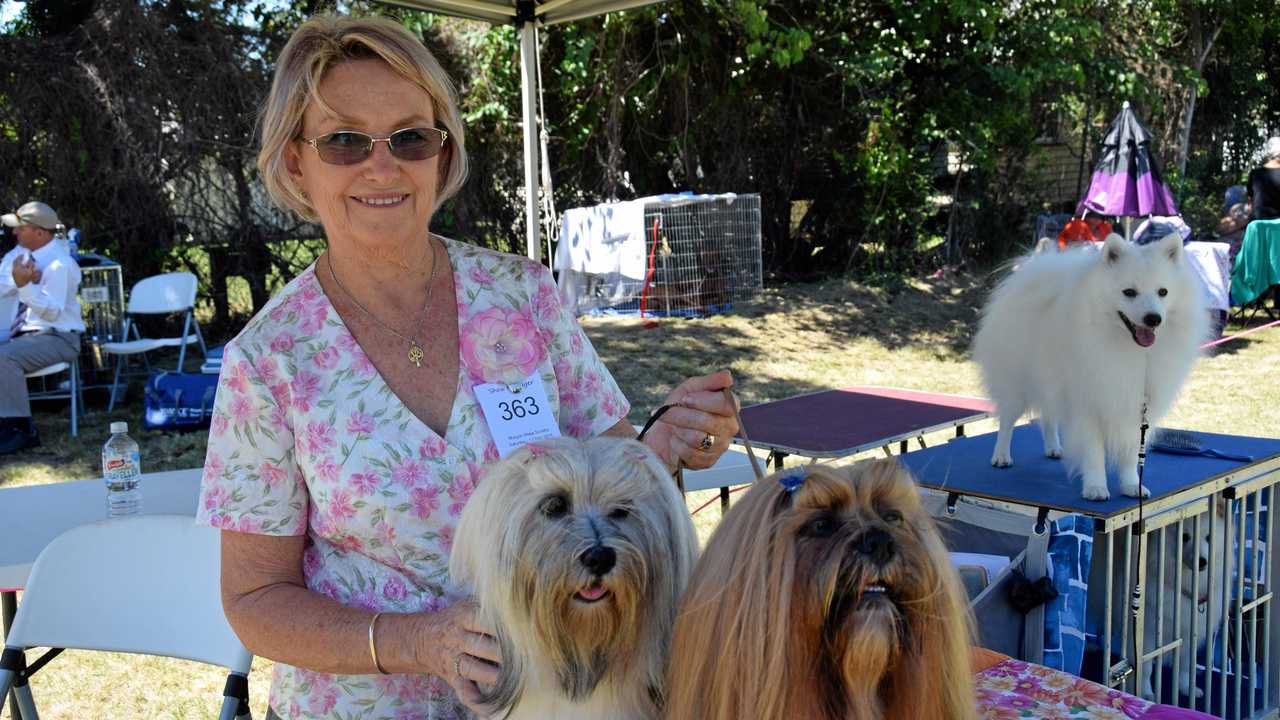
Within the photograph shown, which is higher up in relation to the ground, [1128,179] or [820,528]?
[1128,179]

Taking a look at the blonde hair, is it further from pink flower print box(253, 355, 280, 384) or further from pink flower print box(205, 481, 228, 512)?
pink flower print box(205, 481, 228, 512)

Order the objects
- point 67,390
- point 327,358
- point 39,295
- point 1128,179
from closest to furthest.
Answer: point 327,358
point 39,295
point 67,390
point 1128,179

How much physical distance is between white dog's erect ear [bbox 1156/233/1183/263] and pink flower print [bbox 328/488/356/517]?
287 centimetres

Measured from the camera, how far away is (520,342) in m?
2.04

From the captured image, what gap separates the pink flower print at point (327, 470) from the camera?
71.7 inches

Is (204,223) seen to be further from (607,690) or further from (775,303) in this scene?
(607,690)

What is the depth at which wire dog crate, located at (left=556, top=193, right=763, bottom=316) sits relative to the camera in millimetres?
11438

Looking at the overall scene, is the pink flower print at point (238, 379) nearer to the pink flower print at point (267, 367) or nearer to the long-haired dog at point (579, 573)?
the pink flower print at point (267, 367)

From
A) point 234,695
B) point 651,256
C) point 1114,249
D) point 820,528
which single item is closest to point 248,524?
point 234,695

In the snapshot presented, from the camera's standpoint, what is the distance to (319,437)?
6.03 ft

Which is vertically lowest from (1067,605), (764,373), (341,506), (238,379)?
(764,373)

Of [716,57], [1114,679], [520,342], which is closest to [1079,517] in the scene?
[1114,679]

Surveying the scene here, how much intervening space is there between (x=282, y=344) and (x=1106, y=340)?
261 centimetres

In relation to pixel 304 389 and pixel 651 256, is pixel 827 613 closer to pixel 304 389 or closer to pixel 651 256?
pixel 304 389
